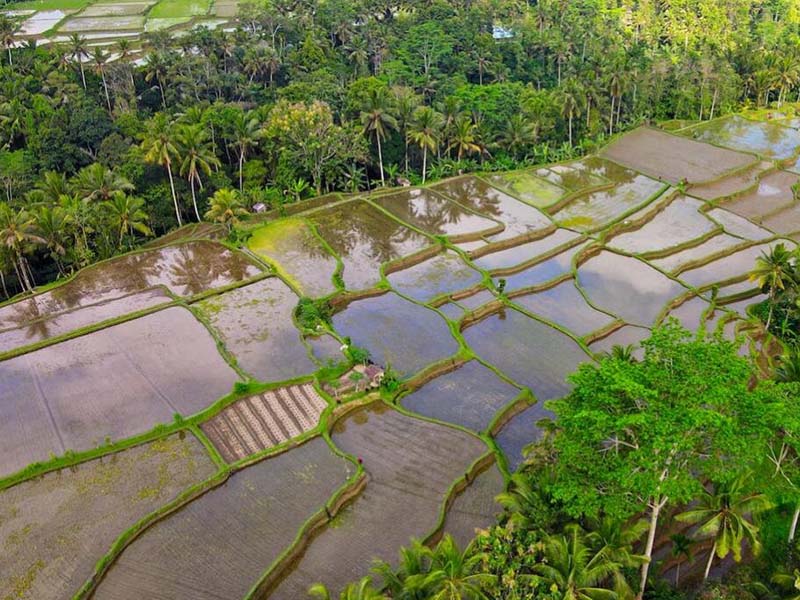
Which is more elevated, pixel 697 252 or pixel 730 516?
pixel 730 516

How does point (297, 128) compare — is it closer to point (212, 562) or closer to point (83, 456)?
point (83, 456)

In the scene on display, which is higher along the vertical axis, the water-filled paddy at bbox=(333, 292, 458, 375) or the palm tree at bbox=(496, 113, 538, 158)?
the palm tree at bbox=(496, 113, 538, 158)

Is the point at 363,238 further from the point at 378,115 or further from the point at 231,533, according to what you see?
the point at 231,533

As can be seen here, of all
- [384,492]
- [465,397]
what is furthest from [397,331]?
[384,492]

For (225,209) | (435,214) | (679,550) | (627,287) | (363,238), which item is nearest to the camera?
(679,550)

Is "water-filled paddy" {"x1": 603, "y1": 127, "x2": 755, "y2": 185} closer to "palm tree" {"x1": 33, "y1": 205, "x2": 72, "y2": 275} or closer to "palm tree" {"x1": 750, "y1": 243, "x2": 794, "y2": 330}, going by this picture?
"palm tree" {"x1": 750, "y1": 243, "x2": 794, "y2": 330}

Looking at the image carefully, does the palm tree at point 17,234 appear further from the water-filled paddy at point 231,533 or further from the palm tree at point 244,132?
the water-filled paddy at point 231,533

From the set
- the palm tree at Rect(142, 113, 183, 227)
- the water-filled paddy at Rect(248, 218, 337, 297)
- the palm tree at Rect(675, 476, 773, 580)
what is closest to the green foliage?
the water-filled paddy at Rect(248, 218, 337, 297)
